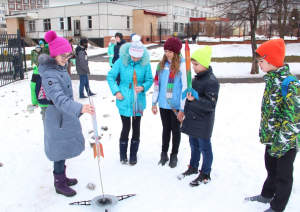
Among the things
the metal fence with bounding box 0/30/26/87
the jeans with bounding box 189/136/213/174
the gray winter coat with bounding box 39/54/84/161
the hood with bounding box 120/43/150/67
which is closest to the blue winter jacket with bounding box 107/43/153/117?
the hood with bounding box 120/43/150/67

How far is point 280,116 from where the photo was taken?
2463 mm

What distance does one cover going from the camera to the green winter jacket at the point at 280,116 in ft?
7.53

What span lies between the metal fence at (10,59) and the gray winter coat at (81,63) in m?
4.21

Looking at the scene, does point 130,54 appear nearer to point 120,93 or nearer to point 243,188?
point 120,93

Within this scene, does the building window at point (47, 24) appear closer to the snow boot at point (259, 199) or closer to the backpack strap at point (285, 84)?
the snow boot at point (259, 199)

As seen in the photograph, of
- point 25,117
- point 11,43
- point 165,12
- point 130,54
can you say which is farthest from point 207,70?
point 165,12

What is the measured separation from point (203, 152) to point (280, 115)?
1.12 meters

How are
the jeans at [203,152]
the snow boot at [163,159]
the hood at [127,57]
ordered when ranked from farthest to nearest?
the snow boot at [163,159] → the hood at [127,57] → the jeans at [203,152]

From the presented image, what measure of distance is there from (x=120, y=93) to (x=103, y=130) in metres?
1.84

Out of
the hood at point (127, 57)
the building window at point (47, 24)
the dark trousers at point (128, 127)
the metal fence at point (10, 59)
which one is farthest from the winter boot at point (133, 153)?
the building window at point (47, 24)

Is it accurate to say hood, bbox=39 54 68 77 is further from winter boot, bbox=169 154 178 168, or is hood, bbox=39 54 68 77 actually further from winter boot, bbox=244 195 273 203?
winter boot, bbox=244 195 273 203

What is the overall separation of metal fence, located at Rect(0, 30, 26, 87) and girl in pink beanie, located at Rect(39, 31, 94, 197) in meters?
8.59

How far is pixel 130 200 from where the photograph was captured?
9.96ft

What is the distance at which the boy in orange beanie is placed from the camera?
7.57 ft
